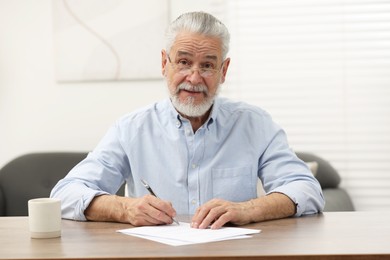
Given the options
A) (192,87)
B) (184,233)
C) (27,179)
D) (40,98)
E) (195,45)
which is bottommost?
(27,179)

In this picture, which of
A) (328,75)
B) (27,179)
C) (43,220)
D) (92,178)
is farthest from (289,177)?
(27,179)

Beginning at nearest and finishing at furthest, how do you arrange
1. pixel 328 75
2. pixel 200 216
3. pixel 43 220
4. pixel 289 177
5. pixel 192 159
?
pixel 43 220
pixel 200 216
pixel 289 177
pixel 192 159
pixel 328 75

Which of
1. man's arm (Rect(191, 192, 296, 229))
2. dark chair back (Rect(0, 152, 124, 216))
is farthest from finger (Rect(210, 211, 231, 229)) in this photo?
dark chair back (Rect(0, 152, 124, 216))

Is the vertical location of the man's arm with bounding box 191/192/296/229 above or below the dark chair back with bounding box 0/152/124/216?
above

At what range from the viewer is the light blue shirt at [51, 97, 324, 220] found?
6.96 feet

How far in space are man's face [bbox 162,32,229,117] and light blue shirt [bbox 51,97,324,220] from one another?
0.28 ft

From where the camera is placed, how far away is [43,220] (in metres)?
1.48

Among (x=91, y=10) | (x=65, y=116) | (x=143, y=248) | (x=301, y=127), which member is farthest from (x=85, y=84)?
(x=143, y=248)

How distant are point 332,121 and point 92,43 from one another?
1.54 m

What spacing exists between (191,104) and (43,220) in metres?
0.81

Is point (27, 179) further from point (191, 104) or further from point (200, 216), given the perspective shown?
point (200, 216)

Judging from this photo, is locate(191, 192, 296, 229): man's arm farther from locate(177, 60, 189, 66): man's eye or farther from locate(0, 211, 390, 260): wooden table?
locate(177, 60, 189, 66): man's eye

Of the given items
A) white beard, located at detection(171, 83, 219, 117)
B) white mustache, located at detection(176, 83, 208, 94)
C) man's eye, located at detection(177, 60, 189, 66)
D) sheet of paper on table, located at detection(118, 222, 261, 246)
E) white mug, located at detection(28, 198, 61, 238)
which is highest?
man's eye, located at detection(177, 60, 189, 66)

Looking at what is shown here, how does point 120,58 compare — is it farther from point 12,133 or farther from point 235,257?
point 235,257
